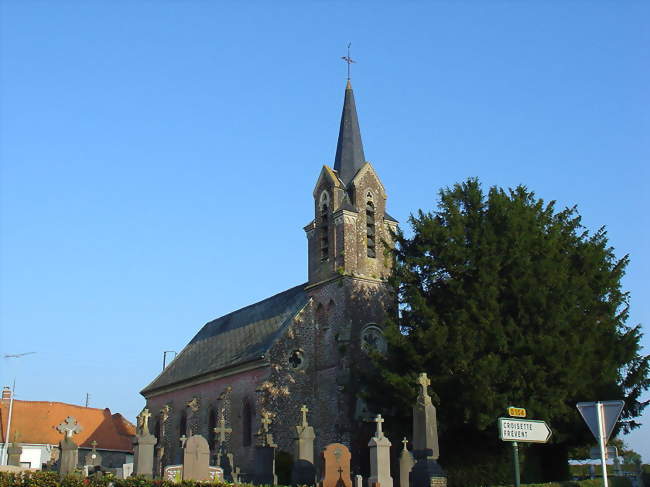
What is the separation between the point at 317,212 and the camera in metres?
36.9

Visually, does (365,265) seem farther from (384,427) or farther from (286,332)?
(384,427)

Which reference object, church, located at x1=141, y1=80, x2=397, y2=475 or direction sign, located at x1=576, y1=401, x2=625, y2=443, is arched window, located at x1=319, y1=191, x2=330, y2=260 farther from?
direction sign, located at x1=576, y1=401, x2=625, y2=443

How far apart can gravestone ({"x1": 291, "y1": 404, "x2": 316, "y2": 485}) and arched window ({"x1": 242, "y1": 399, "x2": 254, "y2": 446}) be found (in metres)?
9.56

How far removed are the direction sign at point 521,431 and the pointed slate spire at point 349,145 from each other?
2652 cm

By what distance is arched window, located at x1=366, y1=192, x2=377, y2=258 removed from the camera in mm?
35438

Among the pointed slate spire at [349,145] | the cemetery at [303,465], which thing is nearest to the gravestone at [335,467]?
the cemetery at [303,465]

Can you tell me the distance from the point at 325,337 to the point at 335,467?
39.0 ft

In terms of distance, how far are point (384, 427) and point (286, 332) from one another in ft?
27.5

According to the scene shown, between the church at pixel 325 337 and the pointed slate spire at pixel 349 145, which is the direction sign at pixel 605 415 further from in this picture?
the pointed slate spire at pixel 349 145

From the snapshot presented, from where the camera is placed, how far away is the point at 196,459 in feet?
69.4

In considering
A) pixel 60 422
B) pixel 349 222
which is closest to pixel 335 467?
pixel 349 222

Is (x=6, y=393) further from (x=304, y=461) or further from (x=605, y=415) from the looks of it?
(x=605, y=415)

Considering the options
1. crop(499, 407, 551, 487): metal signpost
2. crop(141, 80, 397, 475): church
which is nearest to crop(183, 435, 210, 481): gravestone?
crop(141, 80, 397, 475): church

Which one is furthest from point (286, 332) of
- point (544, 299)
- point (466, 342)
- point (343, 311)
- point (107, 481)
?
point (107, 481)
